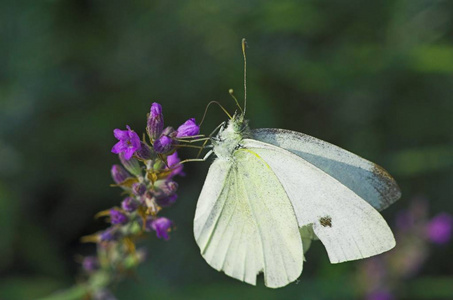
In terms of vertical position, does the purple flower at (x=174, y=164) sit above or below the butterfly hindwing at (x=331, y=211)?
above

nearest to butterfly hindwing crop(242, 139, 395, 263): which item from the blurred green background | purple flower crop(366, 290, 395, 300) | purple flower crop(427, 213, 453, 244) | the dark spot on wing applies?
the dark spot on wing

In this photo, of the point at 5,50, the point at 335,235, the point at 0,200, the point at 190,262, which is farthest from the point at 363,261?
the point at 5,50

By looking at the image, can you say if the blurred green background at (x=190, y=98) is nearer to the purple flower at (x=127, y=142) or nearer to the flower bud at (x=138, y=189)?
the flower bud at (x=138, y=189)

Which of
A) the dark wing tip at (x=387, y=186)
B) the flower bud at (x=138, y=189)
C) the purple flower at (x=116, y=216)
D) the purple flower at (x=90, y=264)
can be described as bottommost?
the dark wing tip at (x=387, y=186)

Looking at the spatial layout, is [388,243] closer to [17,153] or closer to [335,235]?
[335,235]

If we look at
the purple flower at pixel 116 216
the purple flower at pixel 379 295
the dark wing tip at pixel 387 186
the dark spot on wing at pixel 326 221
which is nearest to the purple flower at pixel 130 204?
the purple flower at pixel 116 216

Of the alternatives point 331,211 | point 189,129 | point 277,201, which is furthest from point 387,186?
point 189,129

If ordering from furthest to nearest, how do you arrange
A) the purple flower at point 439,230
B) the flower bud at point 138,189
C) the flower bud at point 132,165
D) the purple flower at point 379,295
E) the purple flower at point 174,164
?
1. the purple flower at point 439,230
2. the purple flower at point 379,295
3. the purple flower at point 174,164
4. the flower bud at point 132,165
5. the flower bud at point 138,189

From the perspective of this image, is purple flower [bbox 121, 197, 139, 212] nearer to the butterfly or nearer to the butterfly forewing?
the butterfly
